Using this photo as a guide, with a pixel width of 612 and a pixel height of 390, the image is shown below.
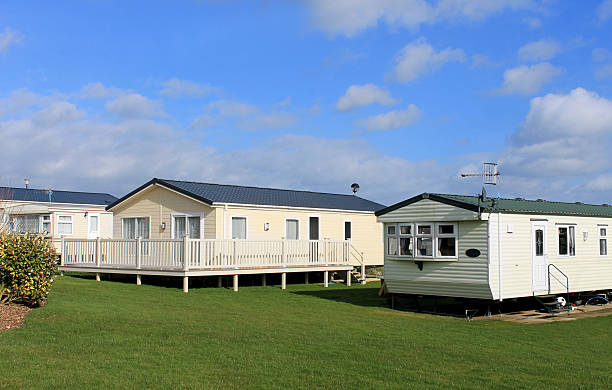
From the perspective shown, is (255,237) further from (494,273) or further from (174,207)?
(494,273)

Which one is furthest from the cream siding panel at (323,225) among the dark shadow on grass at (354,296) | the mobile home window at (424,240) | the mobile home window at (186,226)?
the mobile home window at (424,240)

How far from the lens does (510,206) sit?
1725 centimetres

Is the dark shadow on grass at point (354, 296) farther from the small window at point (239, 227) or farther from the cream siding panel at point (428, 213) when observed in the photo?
the small window at point (239, 227)

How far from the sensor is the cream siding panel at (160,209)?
23594 millimetres

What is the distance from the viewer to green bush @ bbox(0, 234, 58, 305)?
1379 cm

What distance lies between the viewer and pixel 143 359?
9.47m

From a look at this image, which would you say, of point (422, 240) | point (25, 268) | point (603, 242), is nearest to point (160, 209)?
point (25, 268)

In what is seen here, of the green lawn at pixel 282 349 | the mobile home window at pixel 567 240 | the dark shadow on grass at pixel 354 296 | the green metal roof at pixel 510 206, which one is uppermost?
the green metal roof at pixel 510 206

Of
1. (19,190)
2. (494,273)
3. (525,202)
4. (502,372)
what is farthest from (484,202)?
(19,190)

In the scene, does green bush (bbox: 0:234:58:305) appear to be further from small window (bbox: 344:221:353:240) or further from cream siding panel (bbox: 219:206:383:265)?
small window (bbox: 344:221:353:240)

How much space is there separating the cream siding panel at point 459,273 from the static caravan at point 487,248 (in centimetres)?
2

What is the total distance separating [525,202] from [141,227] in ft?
48.7

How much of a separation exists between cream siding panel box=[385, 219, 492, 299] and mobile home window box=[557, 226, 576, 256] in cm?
354

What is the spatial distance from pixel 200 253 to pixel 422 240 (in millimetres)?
7401
